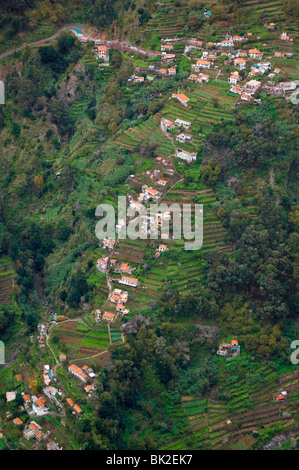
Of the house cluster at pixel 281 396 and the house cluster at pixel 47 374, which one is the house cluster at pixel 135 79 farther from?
the house cluster at pixel 281 396

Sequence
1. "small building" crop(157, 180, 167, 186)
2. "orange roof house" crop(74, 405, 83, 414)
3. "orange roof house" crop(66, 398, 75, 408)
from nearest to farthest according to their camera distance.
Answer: "orange roof house" crop(74, 405, 83, 414) < "orange roof house" crop(66, 398, 75, 408) < "small building" crop(157, 180, 167, 186)

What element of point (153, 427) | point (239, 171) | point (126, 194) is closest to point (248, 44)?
point (239, 171)

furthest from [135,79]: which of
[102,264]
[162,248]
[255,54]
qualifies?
[102,264]

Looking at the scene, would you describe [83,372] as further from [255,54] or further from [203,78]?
[255,54]

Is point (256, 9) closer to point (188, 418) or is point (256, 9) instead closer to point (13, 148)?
point (13, 148)

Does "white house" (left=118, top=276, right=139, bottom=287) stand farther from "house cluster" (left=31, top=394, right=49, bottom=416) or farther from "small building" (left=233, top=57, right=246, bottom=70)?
"small building" (left=233, top=57, right=246, bottom=70)

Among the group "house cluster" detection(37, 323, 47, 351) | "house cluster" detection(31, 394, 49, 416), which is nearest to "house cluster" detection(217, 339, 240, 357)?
"house cluster" detection(37, 323, 47, 351)
